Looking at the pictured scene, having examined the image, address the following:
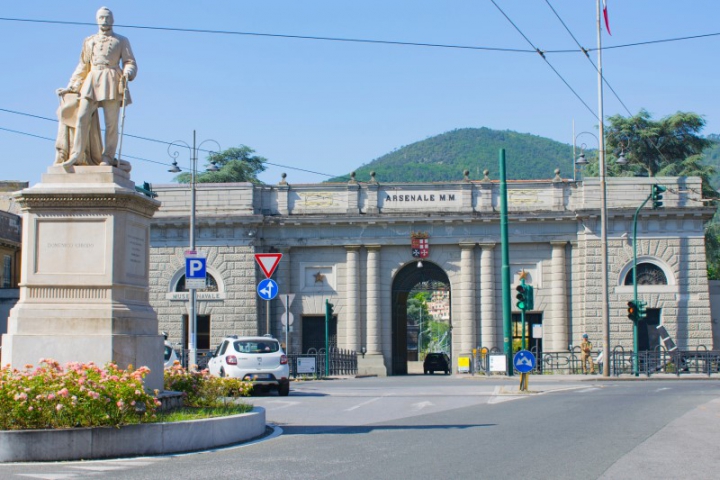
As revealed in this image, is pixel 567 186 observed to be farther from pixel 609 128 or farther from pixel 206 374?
pixel 206 374

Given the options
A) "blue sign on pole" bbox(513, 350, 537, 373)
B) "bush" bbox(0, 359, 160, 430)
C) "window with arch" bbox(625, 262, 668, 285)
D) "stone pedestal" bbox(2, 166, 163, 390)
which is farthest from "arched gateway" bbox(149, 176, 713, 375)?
"bush" bbox(0, 359, 160, 430)

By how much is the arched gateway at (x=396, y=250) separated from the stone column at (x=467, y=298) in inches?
2.1

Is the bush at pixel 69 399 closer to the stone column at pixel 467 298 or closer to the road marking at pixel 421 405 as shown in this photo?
the road marking at pixel 421 405

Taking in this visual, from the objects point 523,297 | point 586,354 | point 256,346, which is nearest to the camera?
point 256,346

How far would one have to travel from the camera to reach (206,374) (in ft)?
52.5

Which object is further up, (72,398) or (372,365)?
(72,398)

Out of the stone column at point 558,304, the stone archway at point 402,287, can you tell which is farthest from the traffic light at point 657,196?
the stone archway at point 402,287

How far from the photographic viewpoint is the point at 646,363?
4209cm

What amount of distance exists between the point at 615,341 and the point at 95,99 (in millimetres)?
36014

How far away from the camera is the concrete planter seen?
1170cm

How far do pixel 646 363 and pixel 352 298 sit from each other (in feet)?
45.2

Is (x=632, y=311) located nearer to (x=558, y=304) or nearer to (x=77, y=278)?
(x=558, y=304)

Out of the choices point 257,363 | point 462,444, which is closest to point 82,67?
point 462,444

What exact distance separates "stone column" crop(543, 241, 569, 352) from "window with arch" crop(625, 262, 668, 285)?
2957 mm
